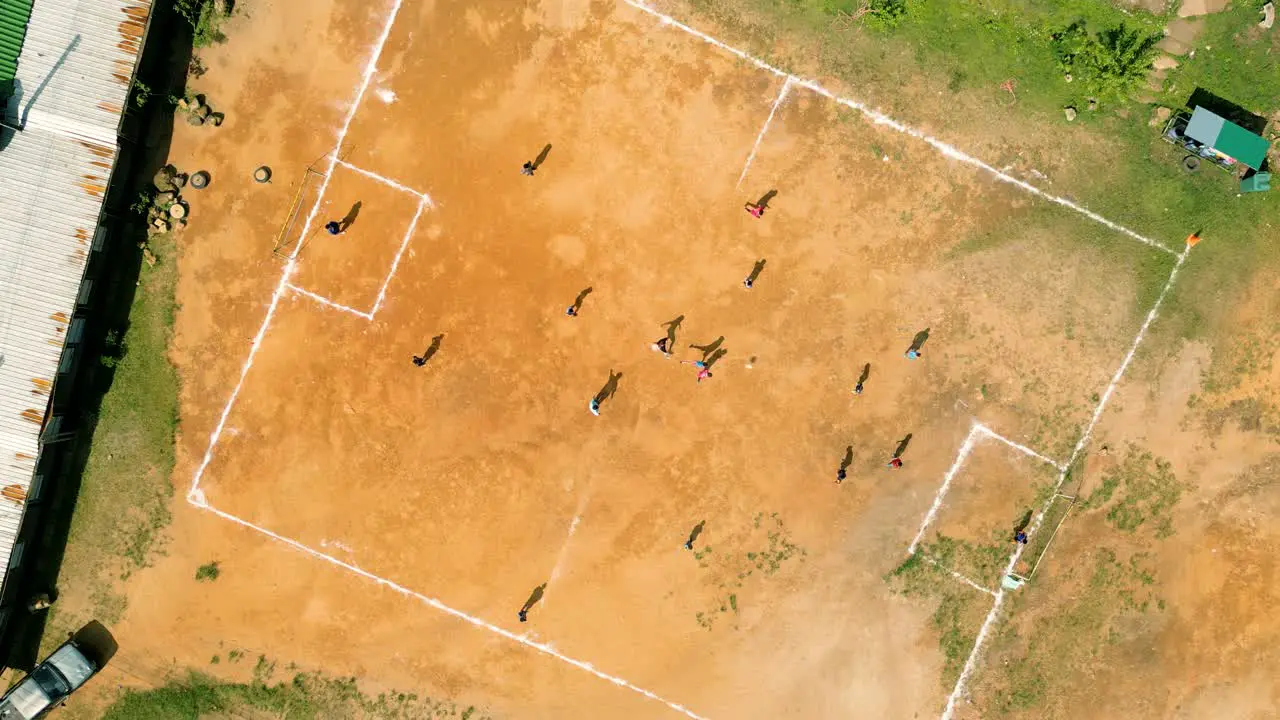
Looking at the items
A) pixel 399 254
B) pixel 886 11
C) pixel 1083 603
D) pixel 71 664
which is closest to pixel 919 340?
pixel 1083 603

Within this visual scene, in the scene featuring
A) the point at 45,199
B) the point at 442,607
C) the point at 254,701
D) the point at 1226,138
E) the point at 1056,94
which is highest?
the point at 1226,138

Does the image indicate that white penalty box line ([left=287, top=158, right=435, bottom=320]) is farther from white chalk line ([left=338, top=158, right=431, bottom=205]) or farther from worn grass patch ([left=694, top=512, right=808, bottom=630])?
worn grass patch ([left=694, top=512, right=808, bottom=630])

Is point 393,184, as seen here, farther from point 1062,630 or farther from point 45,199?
point 1062,630

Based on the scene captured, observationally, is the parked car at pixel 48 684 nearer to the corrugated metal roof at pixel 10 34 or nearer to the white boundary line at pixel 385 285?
the white boundary line at pixel 385 285

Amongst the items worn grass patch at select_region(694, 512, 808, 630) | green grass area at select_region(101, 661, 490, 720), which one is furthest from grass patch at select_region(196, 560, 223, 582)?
worn grass patch at select_region(694, 512, 808, 630)

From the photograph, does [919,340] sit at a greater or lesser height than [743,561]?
greater

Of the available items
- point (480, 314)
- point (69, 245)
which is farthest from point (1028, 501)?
point (69, 245)

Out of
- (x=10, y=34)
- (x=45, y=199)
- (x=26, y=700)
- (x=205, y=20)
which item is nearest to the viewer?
(x=10, y=34)
